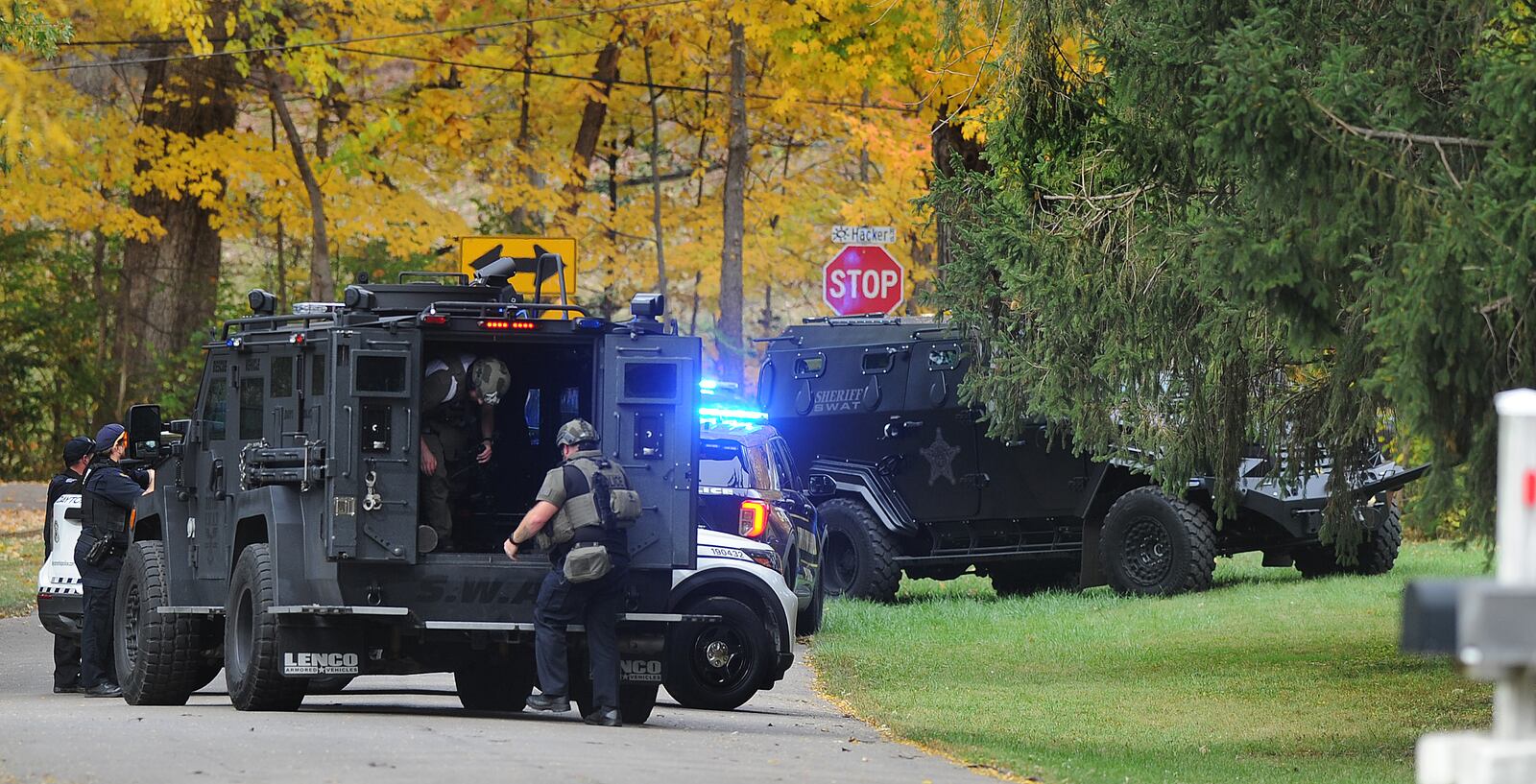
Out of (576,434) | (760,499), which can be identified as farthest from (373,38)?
(576,434)

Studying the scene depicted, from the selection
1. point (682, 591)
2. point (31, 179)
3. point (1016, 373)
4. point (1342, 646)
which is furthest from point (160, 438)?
point (31, 179)

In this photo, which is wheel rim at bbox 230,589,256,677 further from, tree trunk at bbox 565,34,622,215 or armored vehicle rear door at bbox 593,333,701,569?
tree trunk at bbox 565,34,622,215

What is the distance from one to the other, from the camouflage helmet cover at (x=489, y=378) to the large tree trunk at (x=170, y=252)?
665 inches

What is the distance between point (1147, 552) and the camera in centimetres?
2066

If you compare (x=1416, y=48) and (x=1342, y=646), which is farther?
(x=1342, y=646)

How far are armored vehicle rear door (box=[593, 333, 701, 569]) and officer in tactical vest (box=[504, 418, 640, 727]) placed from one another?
168 mm

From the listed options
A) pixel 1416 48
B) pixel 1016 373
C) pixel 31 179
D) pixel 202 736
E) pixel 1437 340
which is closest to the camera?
pixel 1437 340

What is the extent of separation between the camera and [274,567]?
11680 mm

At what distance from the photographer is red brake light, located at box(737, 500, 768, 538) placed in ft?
47.5

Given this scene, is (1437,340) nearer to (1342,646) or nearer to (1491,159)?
(1491,159)

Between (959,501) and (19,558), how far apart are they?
10.8 metres

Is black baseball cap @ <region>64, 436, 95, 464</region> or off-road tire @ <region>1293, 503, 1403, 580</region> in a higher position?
black baseball cap @ <region>64, 436, 95, 464</region>

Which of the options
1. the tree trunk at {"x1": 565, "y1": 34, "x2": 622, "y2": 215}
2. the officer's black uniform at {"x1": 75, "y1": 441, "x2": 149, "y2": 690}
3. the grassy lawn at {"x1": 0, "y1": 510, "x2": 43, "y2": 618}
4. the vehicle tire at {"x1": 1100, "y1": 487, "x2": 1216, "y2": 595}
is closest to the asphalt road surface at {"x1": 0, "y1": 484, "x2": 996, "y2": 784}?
the officer's black uniform at {"x1": 75, "y1": 441, "x2": 149, "y2": 690}

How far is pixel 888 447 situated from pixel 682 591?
900cm
